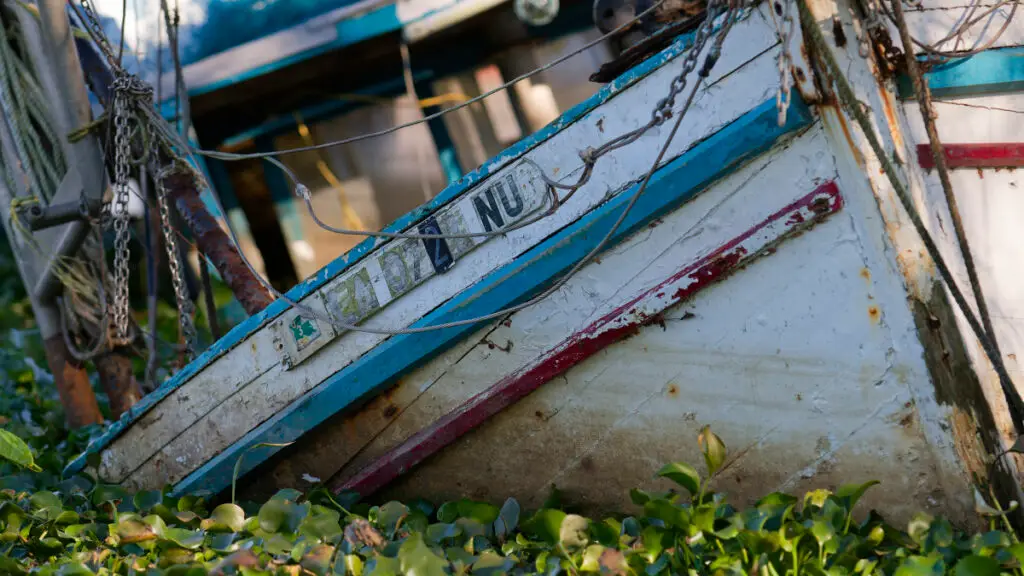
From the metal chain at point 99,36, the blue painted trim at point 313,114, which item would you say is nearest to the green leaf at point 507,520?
the metal chain at point 99,36

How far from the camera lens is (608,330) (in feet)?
9.20

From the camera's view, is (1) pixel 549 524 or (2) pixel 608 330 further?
(2) pixel 608 330

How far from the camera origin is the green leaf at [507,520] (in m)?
2.74

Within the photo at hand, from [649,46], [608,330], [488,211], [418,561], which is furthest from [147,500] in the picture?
[649,46]

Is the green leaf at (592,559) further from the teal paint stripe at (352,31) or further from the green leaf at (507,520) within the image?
the teal paint stripe at (352,31)

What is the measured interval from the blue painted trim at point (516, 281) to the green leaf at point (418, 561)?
0.72 meters

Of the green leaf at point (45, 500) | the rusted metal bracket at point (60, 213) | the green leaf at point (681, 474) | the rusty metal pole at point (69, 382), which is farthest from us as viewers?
the rusty metal pole at point (69, 382)

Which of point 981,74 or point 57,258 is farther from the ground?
point 57,258

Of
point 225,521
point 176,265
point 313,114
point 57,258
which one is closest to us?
point 225,521

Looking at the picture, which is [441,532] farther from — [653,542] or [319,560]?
[653,542]

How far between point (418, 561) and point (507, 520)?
47cm

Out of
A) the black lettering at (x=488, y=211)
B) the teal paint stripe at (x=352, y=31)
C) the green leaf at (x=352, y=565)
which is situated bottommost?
the green leaf at (x=352, y=565)

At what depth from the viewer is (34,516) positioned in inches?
117

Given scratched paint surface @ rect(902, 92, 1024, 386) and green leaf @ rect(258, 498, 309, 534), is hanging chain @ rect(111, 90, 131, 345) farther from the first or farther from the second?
scratched paint surface @ rect(902, 92, 1024, 386)
